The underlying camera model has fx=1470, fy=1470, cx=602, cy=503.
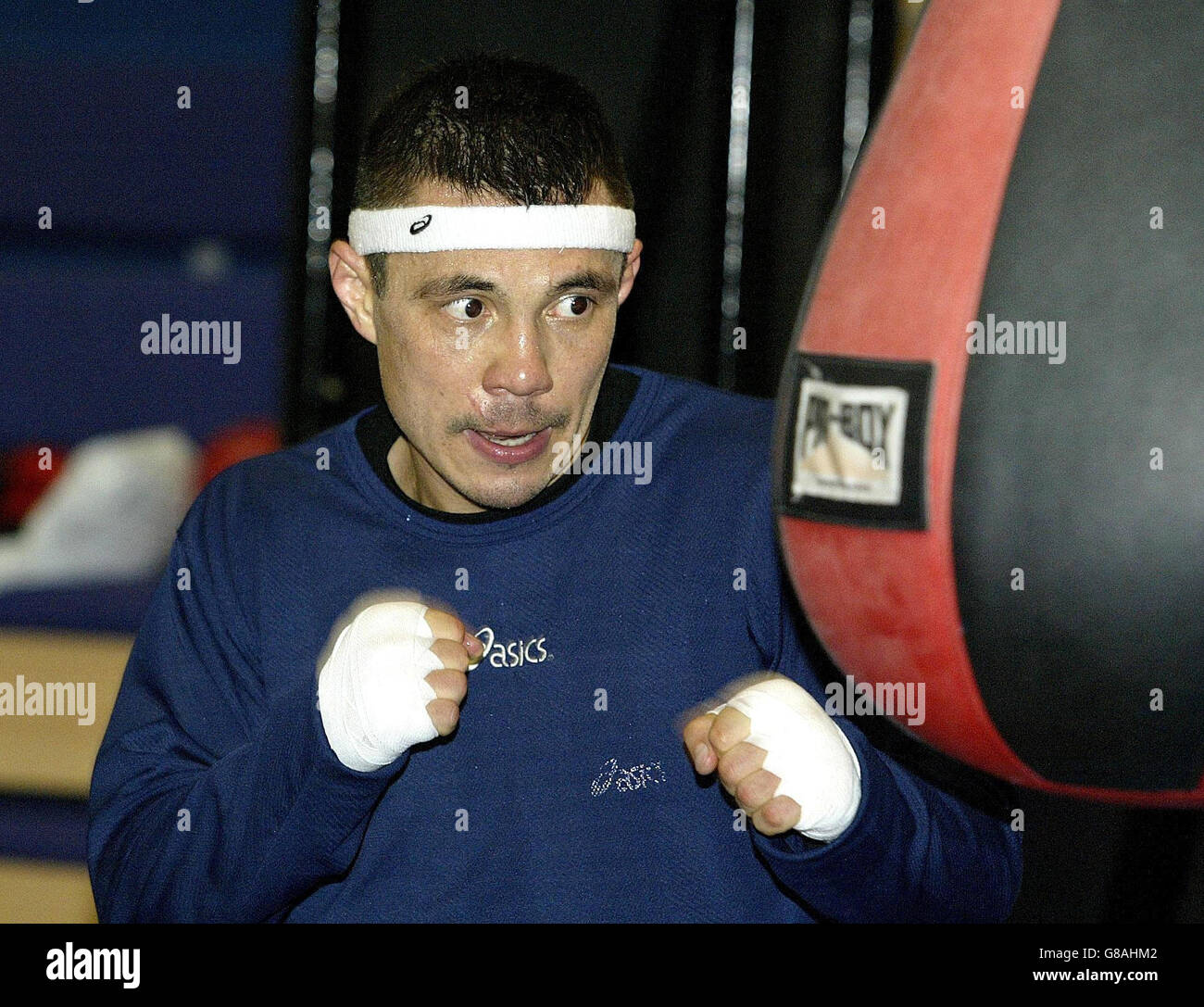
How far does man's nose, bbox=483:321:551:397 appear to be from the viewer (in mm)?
905

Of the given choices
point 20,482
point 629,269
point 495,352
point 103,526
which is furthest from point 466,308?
point 20,482

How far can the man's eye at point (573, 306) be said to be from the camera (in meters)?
0.93

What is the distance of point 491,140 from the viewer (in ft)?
3.05

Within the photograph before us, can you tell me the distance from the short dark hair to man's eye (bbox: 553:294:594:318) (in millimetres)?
61

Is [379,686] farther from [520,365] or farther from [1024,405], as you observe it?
[1024,405]

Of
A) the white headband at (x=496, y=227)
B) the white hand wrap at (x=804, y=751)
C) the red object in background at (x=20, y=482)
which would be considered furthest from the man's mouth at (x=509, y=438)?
the red object in background at (x=20, y=482)

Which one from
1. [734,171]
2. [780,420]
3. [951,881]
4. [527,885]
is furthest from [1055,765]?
[734,171]

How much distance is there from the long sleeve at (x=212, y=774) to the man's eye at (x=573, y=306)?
0.28 m

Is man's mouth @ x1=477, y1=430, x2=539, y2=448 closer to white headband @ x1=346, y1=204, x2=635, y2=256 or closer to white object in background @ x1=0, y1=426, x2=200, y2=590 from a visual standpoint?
white headband @ x1=346, y1=204, x2=635, y2=256

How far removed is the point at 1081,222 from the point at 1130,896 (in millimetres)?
713

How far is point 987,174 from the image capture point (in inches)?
23.7

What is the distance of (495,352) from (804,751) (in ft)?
1.05

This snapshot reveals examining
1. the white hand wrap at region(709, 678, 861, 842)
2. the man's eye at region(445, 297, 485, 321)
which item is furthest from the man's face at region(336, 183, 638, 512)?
the white hand wrap at region(709, 678, 861, 842)
